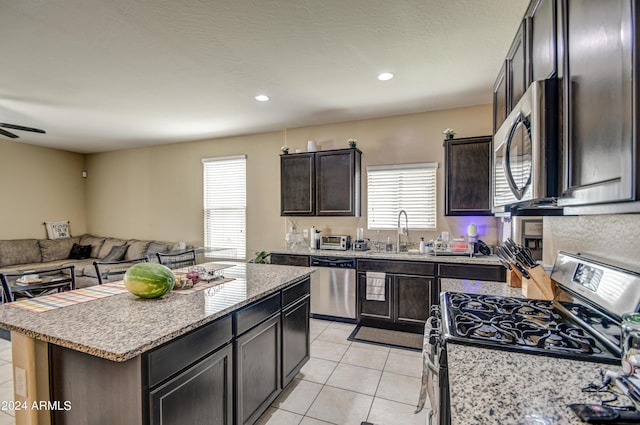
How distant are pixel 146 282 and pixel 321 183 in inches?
111

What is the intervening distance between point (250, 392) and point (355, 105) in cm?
327

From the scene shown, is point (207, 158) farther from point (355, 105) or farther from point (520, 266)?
point (520, 266)

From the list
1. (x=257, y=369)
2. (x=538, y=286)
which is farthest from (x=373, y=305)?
(x=538, y=286)

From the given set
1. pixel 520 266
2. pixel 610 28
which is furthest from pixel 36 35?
pixel 520 266

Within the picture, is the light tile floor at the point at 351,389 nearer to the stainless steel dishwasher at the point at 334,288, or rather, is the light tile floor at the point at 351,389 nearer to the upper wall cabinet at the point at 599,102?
the stainless steel dishwasher at the point at 334,288

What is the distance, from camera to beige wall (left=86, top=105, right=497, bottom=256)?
13.1 feet

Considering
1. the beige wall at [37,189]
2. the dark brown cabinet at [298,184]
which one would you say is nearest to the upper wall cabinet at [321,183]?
the dark brown cabinet at [298,184]

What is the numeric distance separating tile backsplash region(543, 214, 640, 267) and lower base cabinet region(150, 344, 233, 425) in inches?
75.5

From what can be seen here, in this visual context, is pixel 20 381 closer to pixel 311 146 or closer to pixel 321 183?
pixel 321 183

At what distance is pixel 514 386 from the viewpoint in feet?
2.82

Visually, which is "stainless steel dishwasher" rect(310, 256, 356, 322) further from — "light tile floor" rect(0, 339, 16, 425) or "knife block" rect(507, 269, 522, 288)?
"light tile floor" rect(0, 339, 16, 425)

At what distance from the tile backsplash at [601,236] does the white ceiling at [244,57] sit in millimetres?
1469

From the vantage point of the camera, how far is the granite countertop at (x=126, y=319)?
117 centimetres

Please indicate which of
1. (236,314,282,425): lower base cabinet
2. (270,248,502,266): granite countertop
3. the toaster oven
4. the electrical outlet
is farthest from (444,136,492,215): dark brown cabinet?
the electrical outlet
